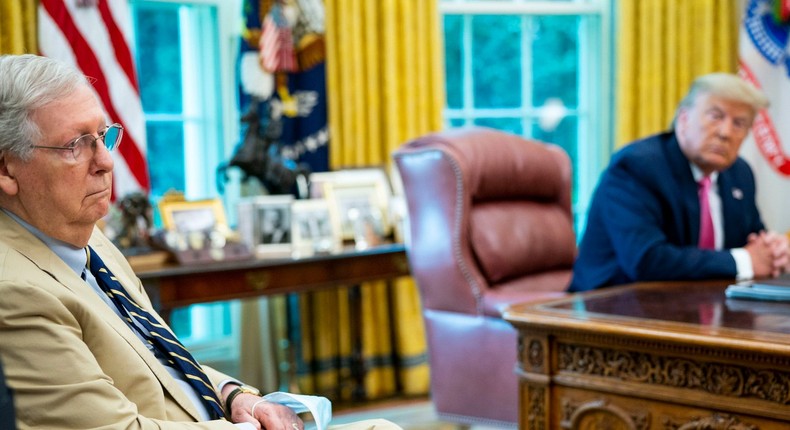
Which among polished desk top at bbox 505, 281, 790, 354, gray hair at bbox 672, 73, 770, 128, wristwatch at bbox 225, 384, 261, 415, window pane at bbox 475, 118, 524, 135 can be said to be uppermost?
gray hair at bbox 672, 73, 770, 128

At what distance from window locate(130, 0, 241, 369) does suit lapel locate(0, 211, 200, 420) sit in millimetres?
2667

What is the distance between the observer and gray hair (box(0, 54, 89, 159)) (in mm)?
1374

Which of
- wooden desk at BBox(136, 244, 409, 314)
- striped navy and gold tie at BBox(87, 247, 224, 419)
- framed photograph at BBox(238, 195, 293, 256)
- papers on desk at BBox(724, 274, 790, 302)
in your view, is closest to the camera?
striped navy and gold tie at BBox(87, 247, 224, 419)

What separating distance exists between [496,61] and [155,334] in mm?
3694

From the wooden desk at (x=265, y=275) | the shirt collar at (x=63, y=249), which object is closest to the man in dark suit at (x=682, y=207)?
the wooden desk at (x=265, y=275)

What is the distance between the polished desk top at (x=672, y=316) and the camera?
6.23 ft

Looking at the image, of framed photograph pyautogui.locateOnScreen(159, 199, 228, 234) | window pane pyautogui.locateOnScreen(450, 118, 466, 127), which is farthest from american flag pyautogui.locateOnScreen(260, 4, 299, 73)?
window pane pyautogui.locateOnScreen(450, 118, 466, 127)

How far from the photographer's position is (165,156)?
4176mm

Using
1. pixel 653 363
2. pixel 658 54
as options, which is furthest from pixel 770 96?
pixel 653 363

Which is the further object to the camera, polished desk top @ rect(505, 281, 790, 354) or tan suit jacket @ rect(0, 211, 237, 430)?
polished desk top @ rect(505, 281, 790, 354)

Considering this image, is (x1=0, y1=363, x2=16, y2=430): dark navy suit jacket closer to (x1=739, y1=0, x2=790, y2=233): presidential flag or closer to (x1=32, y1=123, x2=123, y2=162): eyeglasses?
(x1=32, y1=123, x2=123, y2=162): eyeglasses

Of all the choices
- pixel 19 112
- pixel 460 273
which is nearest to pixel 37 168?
pixel 19 112

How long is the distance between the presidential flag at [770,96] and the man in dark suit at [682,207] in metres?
2.15

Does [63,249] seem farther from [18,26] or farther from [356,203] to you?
[356,203]
